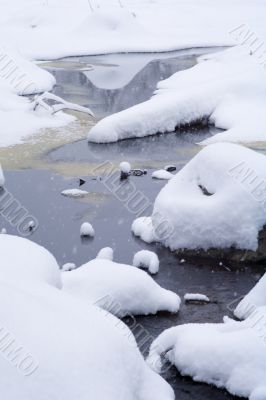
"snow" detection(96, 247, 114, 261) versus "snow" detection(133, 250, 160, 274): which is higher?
"snow" detection(96, 247, 114, 261)

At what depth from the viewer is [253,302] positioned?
28.4 feet

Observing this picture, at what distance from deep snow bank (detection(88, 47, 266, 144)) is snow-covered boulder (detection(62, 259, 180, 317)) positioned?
895 cm

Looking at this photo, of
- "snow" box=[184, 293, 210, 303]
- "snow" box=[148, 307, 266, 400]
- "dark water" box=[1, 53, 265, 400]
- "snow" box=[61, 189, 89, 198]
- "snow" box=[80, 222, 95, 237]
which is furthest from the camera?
"snow" box=[61, 189, 89, 198]

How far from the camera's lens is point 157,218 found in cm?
1128

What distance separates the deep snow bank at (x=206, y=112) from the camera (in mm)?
17719

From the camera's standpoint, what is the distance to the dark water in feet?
28.8

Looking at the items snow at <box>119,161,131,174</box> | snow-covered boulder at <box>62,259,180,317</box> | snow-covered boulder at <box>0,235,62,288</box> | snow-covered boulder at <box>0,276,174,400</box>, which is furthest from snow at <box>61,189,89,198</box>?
snow-covered boulder at <box>0,276,174,400</box>

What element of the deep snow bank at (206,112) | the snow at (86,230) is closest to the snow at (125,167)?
the deep snow bank at (206,112)

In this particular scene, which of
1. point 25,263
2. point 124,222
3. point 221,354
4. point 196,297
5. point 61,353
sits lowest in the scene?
point 124,222

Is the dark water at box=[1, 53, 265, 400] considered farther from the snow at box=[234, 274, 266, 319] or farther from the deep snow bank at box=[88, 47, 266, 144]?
the deep snow bank at box=[88, 47, 266, 144]

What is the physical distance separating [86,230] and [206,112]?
9.70 meters

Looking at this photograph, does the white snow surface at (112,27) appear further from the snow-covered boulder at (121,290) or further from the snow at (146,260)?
the snow-covered boulder at (121,290)

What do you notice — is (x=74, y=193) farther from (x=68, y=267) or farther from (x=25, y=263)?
(x=25, y=263)

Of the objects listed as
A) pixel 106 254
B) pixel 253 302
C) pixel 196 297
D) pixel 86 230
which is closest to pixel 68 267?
pixel 106 254
